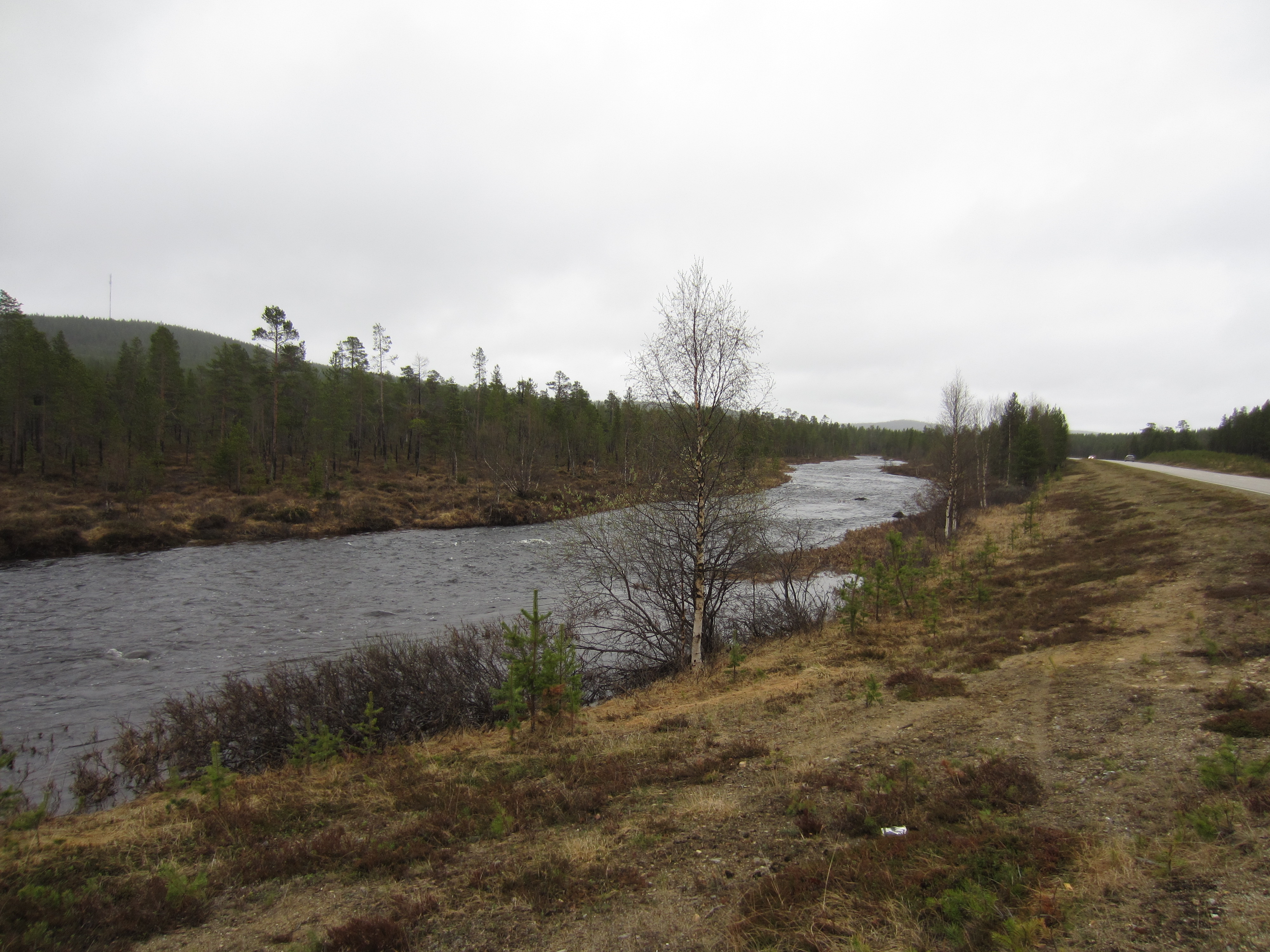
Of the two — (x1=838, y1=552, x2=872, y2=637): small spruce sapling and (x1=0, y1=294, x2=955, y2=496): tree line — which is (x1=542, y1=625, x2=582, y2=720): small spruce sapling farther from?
(x1=0, y1=294, x2=955, y2=496): tree line

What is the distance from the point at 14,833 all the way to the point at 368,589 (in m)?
17.6

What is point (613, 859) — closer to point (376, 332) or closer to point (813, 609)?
point (813, 609)

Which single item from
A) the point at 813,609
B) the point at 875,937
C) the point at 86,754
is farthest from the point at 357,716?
the point at 813,609

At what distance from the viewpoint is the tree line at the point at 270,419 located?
151 feet

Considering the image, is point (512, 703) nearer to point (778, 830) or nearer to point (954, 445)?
point (778, 830)

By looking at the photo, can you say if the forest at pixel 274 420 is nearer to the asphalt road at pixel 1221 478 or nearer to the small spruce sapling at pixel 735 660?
the asphalt road at pixel 1221 478

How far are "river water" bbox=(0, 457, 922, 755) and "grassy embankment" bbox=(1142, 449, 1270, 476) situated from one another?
1286 inches

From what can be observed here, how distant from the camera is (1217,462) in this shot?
53.8 metres

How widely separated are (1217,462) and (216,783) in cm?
7676

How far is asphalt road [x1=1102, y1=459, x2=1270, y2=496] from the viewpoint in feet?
86.5

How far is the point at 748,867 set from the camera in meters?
5.30

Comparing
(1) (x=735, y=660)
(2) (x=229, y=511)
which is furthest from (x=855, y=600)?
(2) (x=229, y=511)

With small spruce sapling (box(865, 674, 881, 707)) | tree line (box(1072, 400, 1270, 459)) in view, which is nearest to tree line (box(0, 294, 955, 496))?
small spruce sapling (box(865, 674, 881, 707))

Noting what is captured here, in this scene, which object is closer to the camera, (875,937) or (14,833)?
(875,937)
